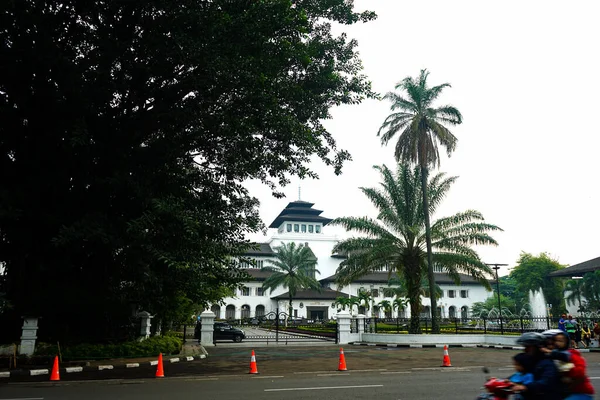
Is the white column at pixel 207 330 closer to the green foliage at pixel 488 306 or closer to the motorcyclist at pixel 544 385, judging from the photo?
the motorcyclist at pixel 544 385

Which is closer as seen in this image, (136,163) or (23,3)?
(23,3)

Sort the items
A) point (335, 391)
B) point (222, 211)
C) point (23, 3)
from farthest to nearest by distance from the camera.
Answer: point (222, 211) < point (23, 3) < point (335, 391)

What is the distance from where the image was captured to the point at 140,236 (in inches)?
517

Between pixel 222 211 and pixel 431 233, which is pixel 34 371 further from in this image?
pixel 431 233

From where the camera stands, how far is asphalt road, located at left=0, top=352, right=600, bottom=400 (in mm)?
9109

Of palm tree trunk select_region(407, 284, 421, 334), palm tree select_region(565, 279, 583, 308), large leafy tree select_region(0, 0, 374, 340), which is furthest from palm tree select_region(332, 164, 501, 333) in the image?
palm tree select_region(565, 279, 583, 308)

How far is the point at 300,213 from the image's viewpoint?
9156 centimetres

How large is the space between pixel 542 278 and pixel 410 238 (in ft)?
201

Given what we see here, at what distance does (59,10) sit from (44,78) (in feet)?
7.52

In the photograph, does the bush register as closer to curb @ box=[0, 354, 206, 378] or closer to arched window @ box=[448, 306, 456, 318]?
curb @ box=[0, 354, 206, 378]

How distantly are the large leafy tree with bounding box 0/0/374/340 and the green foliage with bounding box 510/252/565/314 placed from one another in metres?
71.0

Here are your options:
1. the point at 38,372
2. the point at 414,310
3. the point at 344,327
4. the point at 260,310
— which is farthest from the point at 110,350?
the point at 260,310

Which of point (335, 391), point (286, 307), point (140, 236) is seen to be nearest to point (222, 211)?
point (140, 236)

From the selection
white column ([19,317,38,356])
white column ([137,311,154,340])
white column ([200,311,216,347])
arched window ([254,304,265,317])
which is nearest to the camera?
white column ([19,317,38,356])
